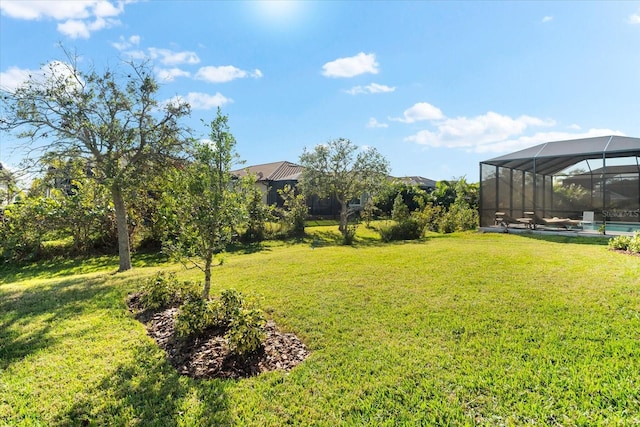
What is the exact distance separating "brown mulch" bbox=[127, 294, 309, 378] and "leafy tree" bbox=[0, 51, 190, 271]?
6405 mm

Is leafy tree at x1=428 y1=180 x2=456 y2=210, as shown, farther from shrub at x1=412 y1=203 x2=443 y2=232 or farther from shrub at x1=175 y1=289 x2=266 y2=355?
shrub at x1=175 y1=289 x2=266 y2=355

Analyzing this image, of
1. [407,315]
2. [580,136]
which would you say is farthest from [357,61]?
[580,136]

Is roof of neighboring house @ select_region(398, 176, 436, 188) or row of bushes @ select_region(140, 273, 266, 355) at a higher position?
roof of neighboring house @ select_region(398, 176, 436, 188)

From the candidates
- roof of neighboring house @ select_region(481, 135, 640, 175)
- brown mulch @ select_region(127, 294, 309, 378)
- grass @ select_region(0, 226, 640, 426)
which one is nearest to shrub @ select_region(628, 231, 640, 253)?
grass @ select_region(0, 226, 640, 426)

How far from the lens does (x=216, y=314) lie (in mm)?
4828

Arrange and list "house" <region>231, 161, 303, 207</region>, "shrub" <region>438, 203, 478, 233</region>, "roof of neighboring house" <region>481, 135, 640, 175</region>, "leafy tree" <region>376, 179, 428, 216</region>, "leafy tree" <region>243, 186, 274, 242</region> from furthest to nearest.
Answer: "house" <region>231, 161, 303, 207</region> → "leafy tree" <region>376, 179, 428, 216</region> → "shrub" <region>438, 203, 478, 233</region> → "leafy tree" <region>243, 186, 274, 242</region> → "roof of neighboring house" <region>481, 135, 640, 175</region>

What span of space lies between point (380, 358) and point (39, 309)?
6265mm

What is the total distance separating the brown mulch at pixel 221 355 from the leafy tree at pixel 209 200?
886 mm

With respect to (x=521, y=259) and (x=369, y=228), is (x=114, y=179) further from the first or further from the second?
(x=369, y=228)

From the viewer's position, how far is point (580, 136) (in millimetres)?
17875

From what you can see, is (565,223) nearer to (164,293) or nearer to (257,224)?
(257,224)

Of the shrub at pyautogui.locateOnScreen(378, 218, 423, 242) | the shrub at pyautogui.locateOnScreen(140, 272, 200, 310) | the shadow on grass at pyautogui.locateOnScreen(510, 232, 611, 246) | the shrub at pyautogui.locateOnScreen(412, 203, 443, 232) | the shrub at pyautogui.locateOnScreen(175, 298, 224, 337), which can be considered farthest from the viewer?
the shrub at pyautogui.locateOnScreen(412, 203, 443, 232)

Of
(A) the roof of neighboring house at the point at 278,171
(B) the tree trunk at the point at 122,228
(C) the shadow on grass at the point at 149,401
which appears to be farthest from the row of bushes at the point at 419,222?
(C) the shadow on grass at the point at 149,401

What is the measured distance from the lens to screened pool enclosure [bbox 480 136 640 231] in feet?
50.9
